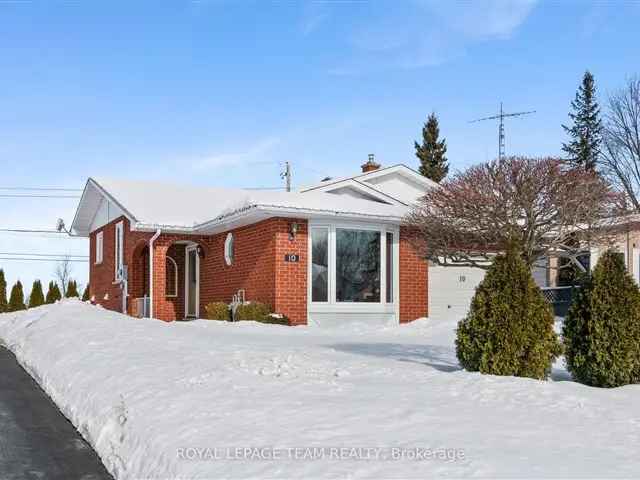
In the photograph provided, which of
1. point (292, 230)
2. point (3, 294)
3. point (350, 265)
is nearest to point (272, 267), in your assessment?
point (292, 230)

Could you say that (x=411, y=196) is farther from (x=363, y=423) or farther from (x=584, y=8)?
(x=363, y=423)

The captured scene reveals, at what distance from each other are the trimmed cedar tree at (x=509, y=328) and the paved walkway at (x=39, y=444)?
14.6 ft

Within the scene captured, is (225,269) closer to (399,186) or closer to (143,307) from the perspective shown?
(143,307)

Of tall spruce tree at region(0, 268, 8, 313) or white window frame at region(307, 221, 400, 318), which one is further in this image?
tall spruce tree at region(0, 268, 8, 313)

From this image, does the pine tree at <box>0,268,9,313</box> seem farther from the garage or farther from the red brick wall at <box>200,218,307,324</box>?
the garage

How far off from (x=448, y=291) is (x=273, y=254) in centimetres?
612

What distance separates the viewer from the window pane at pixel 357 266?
1864 centimetres

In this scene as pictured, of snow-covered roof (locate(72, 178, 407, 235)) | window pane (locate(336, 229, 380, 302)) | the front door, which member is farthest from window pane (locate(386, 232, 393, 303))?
the front door

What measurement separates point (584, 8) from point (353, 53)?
5.66 meters

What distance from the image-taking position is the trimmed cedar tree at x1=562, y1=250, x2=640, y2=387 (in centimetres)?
892

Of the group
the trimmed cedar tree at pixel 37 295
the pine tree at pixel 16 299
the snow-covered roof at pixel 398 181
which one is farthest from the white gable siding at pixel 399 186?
the trimmed cedar tree at pixel 37 295

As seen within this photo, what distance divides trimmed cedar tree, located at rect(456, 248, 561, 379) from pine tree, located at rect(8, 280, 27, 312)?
33813mm

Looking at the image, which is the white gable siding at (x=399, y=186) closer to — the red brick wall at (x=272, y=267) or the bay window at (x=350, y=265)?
the bay window at (x=350, y=265)

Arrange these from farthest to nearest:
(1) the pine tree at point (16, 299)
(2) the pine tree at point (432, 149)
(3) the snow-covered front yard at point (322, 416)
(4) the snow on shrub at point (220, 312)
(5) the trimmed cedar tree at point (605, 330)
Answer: (2) the pine tree at point (432, 149)
(1) the pine tree at point (16, 299)
(4) the snow on shrub at point (220, 312)
(5) the trimmed cedar tree at point (605, 330)
(3) the snow-covered front yard at point (322, 416)
